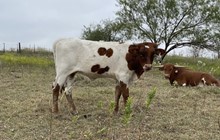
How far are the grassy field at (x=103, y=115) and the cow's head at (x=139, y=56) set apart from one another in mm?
747

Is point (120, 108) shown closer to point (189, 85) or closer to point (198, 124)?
point (198, 124)

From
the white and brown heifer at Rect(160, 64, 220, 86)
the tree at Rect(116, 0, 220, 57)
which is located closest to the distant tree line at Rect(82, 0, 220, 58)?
the tree at Rect(116, 0, 220, 57)

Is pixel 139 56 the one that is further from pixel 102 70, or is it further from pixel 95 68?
pixel 95 68

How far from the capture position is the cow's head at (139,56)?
8992 mm

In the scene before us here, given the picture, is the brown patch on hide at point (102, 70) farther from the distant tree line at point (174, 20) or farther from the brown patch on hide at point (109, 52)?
the distant tree line at point (174, 20)

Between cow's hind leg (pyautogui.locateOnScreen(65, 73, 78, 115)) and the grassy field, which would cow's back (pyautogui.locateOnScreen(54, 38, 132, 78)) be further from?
the grassy field

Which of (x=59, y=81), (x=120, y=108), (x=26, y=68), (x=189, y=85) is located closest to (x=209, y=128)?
(x=120, y=108)

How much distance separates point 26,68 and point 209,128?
39.6ft

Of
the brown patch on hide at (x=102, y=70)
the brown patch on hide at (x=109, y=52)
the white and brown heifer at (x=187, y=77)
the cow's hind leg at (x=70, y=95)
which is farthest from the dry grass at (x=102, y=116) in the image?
the white and brown heifer at (x=187, y=77)

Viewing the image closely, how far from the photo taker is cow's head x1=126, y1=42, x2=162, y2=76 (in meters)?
8.99

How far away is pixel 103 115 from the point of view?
848 cm

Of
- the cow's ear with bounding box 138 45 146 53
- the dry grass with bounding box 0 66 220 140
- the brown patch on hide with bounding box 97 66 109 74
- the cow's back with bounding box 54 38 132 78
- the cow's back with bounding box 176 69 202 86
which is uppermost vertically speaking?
the cow's ear with bounding box 138 45 146 53

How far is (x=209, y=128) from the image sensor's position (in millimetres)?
7625

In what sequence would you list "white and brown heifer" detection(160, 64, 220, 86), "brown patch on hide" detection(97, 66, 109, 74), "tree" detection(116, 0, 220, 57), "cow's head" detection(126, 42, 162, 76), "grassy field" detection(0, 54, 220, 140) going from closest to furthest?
"grassy field" detection(0, 54, 220, 140) < "brown patch on hide" detection(97, 66, 109, 74) < "cow's head" detection(126, 42, 162, 76) < "white and brown heifer" detection(160, 64, 220, 86) < "tree" detection(116, 0, 220, 57)
